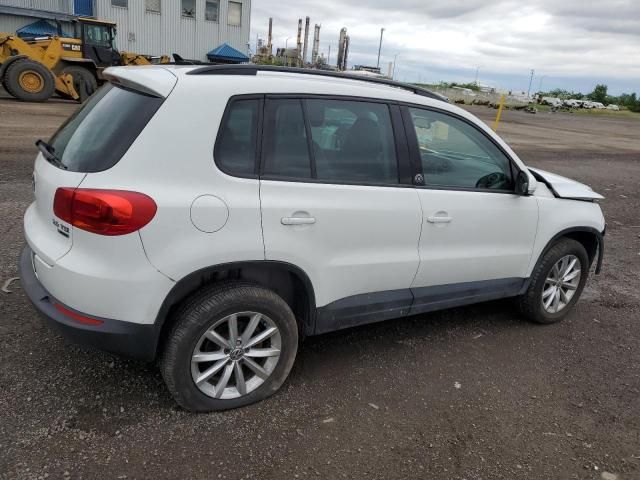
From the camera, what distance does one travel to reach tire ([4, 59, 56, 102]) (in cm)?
1738

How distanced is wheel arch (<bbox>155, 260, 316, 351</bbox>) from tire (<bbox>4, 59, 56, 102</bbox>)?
Answer: 712 inches

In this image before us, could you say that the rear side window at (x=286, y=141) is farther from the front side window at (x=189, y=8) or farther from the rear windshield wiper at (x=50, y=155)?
the front side window at (x=189, y=8)

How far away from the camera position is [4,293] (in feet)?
13.3

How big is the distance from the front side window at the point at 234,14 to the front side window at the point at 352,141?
33195 mm

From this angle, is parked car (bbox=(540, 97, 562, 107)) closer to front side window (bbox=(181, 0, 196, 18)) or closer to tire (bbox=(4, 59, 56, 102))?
front side window (bbox=(181, 0, 196, 18))

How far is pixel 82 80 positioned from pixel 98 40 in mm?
1984

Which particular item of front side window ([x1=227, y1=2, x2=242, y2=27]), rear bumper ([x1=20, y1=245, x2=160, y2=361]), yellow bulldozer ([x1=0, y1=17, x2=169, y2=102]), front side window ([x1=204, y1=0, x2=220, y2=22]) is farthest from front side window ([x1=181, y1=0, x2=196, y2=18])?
rear bumper ([x1=20, y1=245, x2=160, y2=361])

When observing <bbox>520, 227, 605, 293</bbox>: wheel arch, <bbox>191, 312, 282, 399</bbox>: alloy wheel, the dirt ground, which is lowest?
the dirt ground

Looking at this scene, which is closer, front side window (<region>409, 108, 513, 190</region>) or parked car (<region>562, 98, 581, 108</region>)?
front side window (<region>409, 108, 513, 190</region>)

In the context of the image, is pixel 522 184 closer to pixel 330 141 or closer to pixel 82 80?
pixel 330 141

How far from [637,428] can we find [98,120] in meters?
3.52

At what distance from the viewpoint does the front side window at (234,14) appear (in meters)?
33.3

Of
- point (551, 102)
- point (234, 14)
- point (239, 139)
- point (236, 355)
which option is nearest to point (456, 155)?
point (239, 139)

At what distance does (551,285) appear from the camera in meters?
4.32
